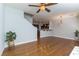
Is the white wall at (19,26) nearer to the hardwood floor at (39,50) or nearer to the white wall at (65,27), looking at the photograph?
the hardwood floor at (39,50)

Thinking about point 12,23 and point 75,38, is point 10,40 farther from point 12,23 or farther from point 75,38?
point 75,38

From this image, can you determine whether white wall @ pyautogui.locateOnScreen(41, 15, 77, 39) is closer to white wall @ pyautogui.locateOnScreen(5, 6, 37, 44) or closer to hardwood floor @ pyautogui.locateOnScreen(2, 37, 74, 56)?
white wall @ pyautogui.locateOnScreen(5, 6, 37, 44)

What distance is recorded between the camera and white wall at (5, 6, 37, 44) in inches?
143

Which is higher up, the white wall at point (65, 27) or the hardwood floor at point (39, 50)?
the white wall at point (65, 27)

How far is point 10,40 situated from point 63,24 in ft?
10.7

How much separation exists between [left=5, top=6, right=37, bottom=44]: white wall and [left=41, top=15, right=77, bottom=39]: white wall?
49.7 inches

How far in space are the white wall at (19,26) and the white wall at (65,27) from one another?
49.7 inches

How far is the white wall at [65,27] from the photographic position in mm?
5520

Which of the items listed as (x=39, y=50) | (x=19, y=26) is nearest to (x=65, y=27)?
(x=19, y=26)

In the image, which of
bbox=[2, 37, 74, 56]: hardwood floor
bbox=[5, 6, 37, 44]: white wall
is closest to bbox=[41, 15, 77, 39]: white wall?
bbox=[5, 6, 37, 44]: white wall

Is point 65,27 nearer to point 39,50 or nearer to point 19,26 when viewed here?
point 19,26

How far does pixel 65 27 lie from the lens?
19.0 ft

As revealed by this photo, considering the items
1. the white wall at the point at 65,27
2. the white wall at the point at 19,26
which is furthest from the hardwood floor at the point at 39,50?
the white wall at the point at 65,27

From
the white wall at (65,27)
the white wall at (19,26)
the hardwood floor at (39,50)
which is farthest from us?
the white wall at (65,27)
